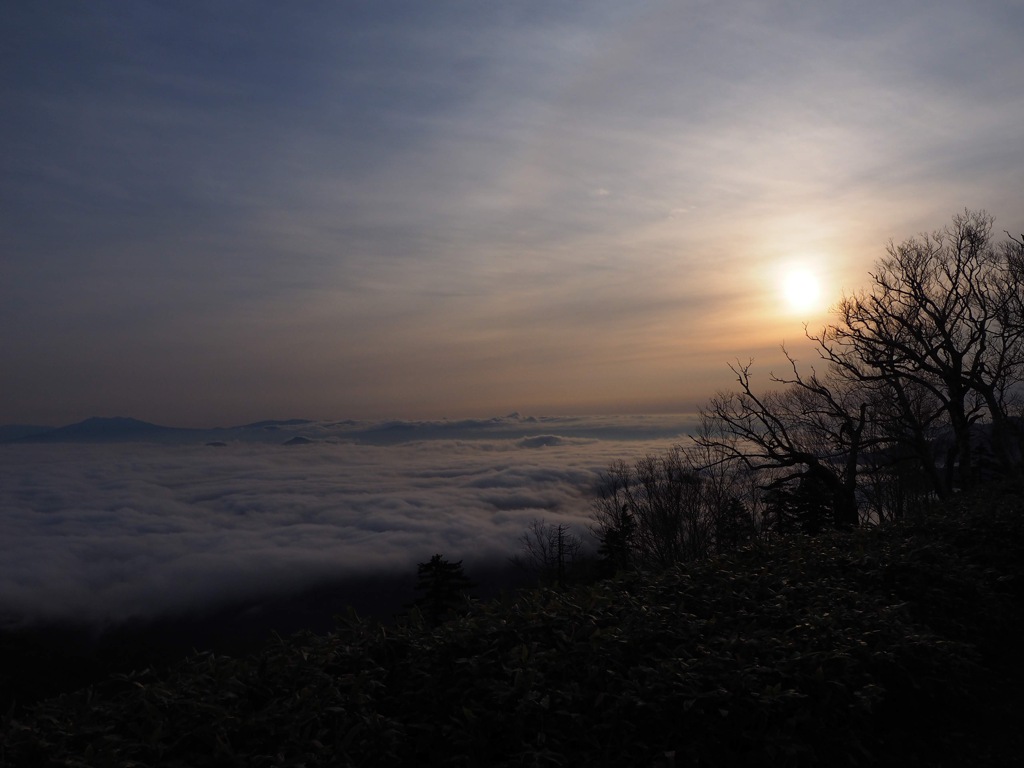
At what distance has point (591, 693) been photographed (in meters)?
3.91

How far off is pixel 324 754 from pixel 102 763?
3.23 feet

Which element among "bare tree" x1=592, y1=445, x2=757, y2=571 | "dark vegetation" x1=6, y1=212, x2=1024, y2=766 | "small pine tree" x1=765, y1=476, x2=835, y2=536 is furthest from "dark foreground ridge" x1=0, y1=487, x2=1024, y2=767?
"bare tree" x1=592, y1=445, x2=757, y2=571

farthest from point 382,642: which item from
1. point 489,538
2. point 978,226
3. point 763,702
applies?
point 489,538

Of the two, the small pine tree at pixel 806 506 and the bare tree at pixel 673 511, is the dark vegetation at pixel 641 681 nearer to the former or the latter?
the small pine tree at pixel 806 506

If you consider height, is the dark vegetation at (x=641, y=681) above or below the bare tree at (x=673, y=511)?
above

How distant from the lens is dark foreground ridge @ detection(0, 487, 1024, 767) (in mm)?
3383

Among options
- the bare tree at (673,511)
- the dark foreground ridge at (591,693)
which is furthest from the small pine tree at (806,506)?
the dark foreground ridge at (591,693)

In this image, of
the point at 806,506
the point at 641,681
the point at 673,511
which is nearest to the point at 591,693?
the point at 641,681

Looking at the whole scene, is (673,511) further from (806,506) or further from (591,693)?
Result: (591,693)

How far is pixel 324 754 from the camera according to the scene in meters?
3.25

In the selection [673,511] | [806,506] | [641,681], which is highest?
[641,681]

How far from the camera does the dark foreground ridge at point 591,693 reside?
338cm

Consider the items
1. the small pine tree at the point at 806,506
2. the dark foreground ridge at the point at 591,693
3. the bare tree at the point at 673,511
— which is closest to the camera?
the dark foreground ridge at the point at 591,693

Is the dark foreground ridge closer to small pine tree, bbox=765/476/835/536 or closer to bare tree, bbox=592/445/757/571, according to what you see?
small pine tree, bbox=765/476/835/536
